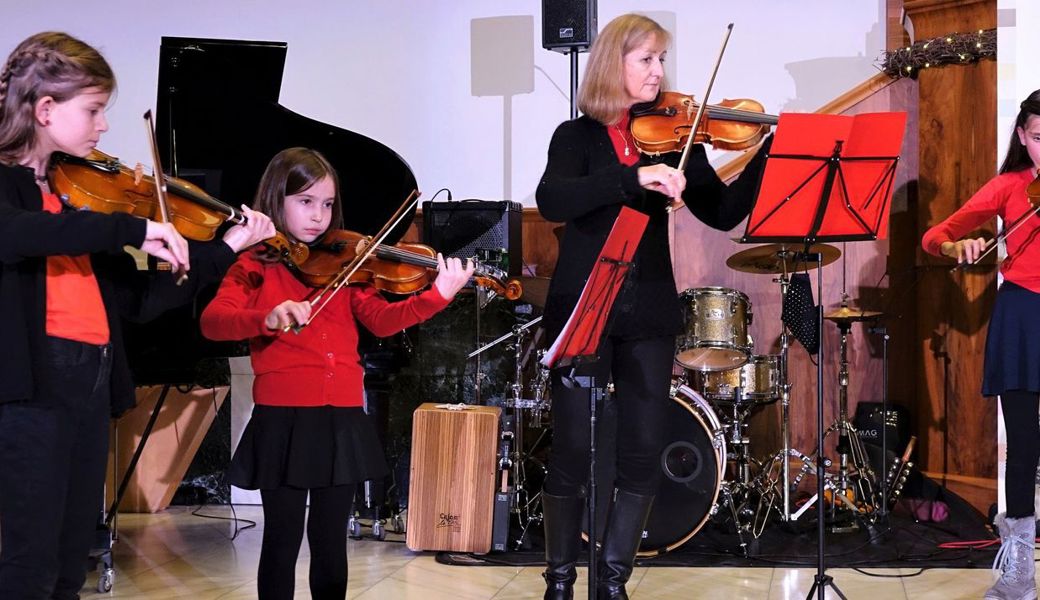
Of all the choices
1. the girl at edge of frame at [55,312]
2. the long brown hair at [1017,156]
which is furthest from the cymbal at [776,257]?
the girl at edge of frame at [55,312]

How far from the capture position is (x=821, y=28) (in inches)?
197

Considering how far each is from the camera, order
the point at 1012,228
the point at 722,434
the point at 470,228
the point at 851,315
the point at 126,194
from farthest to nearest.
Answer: the point at 470,228
the point at 851,315
the point at 722,434
the point at 1012,228
the point at 126,194

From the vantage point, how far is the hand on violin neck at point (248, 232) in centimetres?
208

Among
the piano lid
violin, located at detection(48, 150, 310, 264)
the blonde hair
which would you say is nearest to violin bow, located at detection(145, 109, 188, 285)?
violin, located at detection(48, 150, 310, 264)

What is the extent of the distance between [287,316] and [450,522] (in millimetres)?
1811

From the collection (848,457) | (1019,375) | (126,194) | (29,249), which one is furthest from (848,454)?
(29,249)

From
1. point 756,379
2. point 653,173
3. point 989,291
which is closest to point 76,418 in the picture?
point 653,173

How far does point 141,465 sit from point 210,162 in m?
1.86

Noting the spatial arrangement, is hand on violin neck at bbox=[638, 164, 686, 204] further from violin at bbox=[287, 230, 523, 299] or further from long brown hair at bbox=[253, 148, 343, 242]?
long brown hair at bbox=[253, 148, 343, 242]

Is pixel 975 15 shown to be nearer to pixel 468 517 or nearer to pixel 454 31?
pixel 454 31

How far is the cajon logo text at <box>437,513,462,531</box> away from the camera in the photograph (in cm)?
380

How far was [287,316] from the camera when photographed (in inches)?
85.8

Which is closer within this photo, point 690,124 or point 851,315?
point 690,124

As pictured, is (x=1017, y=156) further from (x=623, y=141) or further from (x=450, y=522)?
(x=450, y=522)
